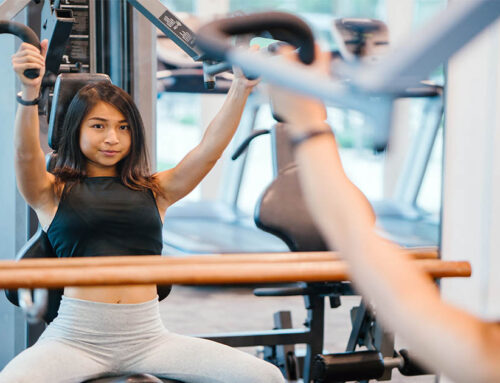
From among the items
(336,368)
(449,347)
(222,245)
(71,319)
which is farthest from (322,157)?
(222,245)

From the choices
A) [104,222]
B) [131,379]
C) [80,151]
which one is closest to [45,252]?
[104,222]

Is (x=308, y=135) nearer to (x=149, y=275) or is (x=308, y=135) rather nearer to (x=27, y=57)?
(x=149, y=275)

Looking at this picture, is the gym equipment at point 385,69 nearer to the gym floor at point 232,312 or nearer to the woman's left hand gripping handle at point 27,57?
the woman's left hand gripping handle at point 27,57

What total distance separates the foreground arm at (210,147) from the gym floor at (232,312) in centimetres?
192

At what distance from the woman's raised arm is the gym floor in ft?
6.93

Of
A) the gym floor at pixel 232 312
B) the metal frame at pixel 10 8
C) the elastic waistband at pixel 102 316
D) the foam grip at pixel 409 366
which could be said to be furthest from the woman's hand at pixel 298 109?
the gym floor at pixel 232 312

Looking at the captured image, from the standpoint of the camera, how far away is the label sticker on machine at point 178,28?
1823mm

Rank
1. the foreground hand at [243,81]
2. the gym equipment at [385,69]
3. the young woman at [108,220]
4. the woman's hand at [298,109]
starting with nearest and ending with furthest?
1. the gym equipment at [385,69]
2. the woman's hand at [298,109]
3. the young woman at [108,220]
4. the foreground hand at [243,81]

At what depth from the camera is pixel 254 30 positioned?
2.47 ft

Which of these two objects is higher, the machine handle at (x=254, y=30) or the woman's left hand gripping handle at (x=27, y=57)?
the woman's left hand gripping handle at (x=27, y=57)

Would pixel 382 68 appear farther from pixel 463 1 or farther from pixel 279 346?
pixel 279 346

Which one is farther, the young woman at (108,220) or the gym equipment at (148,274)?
the young woman at (108,220)

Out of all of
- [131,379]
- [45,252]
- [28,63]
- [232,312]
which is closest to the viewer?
[131,379]

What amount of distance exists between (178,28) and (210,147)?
0.37 m
